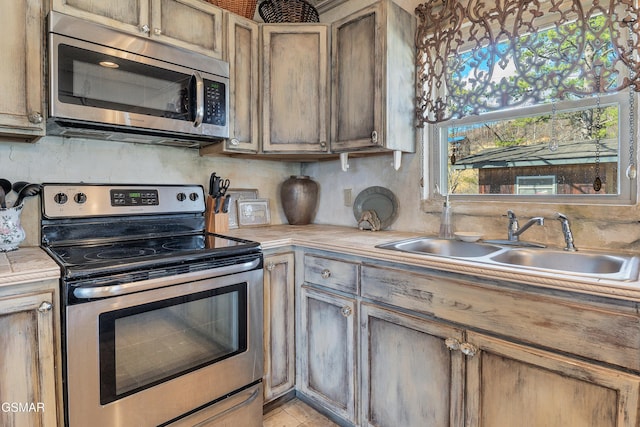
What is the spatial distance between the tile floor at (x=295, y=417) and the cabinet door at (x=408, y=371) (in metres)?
0.30

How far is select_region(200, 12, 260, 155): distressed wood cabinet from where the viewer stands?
74.7 inches

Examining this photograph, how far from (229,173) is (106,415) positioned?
A: 1457 millimetres

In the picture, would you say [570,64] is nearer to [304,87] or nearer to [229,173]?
[304,87]

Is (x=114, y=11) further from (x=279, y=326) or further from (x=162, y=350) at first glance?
(x=279, y=326)

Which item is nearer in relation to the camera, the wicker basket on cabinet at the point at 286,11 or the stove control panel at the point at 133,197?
the stove control panel at the point at 133,197

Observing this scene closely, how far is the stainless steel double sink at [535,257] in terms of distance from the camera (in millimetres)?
1183

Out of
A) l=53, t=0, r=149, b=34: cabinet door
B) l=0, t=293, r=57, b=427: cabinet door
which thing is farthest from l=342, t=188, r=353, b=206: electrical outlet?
l=0, t=293, r=57, b=427: cabinet door

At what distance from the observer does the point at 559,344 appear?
3.33ft

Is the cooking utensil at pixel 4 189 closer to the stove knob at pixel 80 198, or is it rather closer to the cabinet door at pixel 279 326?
the stove knob at pixel 80 198

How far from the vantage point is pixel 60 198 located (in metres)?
1.63

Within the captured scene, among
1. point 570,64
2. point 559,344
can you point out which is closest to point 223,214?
point 559,344

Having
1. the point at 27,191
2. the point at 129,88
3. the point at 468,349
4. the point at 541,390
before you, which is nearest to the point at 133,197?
the point at 27,191

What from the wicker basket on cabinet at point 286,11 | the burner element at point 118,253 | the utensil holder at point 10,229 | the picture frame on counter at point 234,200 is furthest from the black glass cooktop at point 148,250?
the wicker basket on cabinet at point 286,11

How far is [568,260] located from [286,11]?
2.00 meters
